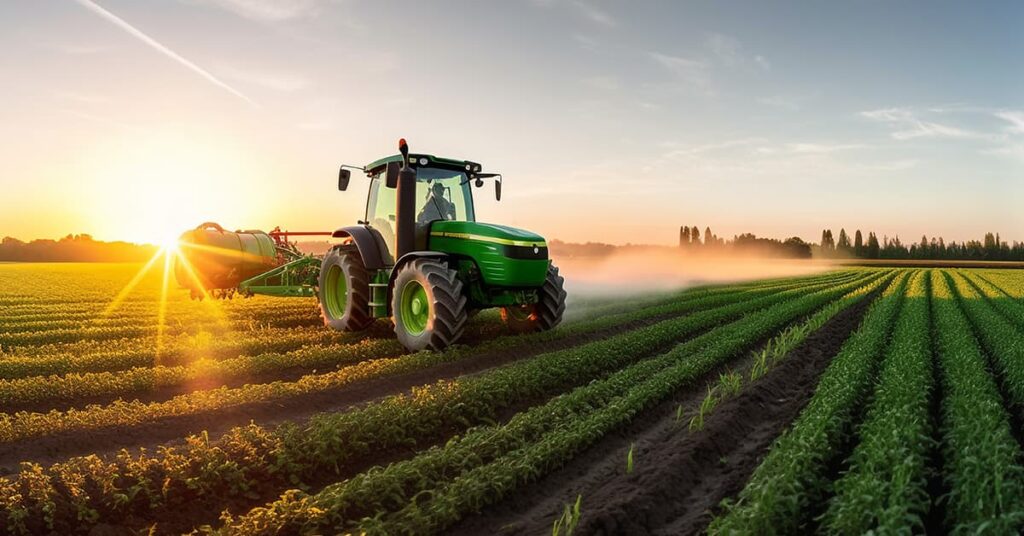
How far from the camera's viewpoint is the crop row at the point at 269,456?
542cm

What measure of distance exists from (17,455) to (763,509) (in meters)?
7.05

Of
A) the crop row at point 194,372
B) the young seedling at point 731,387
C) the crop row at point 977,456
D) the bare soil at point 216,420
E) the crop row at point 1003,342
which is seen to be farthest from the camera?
the crop row at point 1003,342

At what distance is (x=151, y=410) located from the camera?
7.77m

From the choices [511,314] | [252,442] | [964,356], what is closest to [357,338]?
[511,314]

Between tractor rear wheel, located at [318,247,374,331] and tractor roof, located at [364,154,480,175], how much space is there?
182 centimetres

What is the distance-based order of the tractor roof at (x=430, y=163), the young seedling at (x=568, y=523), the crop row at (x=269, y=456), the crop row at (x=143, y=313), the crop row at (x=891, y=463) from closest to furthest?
1. the crop row at (x=891, y=463)
2. the young seedling at (x=568, y=523)
3. the crop row at (x=269, y=456)
4. the tractor roof at (x=430, y=163)
5. the crop row at (x=143, y=313)

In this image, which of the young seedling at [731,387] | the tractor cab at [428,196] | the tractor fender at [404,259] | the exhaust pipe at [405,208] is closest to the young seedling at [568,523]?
the young seedling at [731,387]

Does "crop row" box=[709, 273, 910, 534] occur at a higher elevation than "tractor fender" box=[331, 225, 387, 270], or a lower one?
lower

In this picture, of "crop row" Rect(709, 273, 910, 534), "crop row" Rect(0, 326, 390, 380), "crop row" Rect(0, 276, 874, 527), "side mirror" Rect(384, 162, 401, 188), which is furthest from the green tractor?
"crop row" Rect(709, 273, 910, 534)

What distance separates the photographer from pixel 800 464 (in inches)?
225

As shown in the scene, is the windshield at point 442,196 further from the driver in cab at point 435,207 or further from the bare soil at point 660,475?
the bare soil at point 660,475

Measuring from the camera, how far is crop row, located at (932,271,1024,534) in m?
4.74

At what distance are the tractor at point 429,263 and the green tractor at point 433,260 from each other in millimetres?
18

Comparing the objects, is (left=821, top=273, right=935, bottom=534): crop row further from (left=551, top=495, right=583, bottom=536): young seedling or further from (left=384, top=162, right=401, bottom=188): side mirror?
(left=384, top=162, right=401, bottom=188): side mirror
